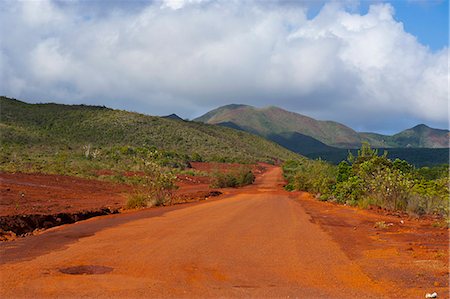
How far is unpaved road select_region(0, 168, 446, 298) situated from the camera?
7395mm

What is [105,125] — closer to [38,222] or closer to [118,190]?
[118,190]

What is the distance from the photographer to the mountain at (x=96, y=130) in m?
70.8

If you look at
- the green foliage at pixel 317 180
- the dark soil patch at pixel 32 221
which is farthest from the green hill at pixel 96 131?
the dark soil patch at pixel 32 221

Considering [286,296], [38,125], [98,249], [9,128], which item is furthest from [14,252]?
[38,125]

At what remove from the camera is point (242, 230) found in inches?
564

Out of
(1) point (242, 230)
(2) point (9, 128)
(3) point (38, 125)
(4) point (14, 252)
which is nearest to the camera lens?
(4) point (14, 252)

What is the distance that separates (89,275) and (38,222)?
7.56 meters

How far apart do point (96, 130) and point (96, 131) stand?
485mm

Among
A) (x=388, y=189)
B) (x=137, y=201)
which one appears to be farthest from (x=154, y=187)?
(x=388, y=189)

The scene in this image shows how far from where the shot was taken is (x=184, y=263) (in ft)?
30.6

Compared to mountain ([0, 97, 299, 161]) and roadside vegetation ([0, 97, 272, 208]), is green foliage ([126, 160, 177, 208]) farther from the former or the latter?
mountain ([0, 97, 299, 161])

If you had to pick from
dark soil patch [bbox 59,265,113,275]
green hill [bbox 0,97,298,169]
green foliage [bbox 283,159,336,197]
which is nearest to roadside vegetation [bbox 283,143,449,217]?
green foliage [bbox 283,159,336,197]

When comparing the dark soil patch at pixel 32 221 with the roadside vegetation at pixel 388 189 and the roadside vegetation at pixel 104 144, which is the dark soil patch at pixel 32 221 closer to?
the roadside vegetation at pixel 388 189

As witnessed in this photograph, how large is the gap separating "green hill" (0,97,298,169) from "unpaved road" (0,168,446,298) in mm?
53699
